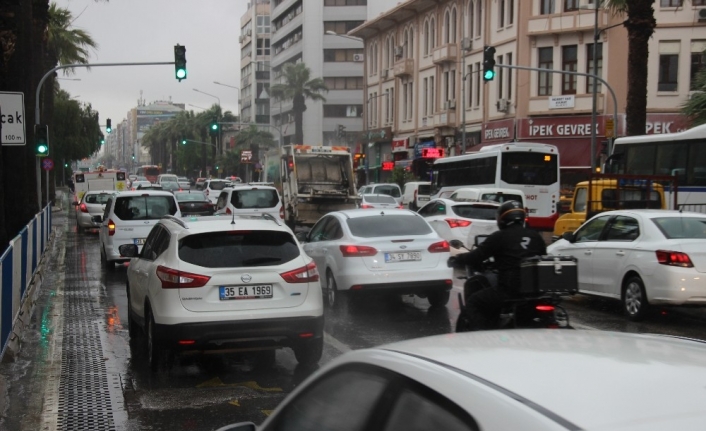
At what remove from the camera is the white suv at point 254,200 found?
83.9 feet

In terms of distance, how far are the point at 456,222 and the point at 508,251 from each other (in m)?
13.3

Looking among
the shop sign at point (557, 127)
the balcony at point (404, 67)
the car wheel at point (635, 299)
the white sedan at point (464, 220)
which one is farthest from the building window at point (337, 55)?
the car wheel at point (635, 299)

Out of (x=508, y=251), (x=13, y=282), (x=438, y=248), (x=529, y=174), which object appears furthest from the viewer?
(x=529, y=174)

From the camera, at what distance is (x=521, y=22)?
47.4 m

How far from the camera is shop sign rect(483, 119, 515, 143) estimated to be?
157ft

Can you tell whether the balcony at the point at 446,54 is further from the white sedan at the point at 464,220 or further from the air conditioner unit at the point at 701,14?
the white sedan at the point at 464,220

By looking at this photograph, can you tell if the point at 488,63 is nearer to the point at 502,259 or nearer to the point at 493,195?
the point at 493,195

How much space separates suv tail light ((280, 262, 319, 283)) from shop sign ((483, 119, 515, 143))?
39576 millimetres

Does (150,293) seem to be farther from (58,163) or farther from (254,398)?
(58,163)

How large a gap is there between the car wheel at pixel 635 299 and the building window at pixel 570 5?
117ft

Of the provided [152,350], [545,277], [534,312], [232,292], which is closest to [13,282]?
[152,350]

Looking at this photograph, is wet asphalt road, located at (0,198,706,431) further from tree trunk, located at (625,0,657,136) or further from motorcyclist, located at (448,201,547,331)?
tree trunk, located at (625,0,657,136)

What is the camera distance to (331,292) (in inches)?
538

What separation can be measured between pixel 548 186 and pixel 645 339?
30.9 metres
